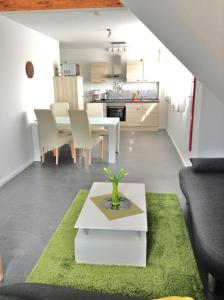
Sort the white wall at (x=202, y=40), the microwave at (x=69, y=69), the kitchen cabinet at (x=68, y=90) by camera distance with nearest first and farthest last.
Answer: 1. the white wall at (x=202, y=40)
2. the kitchen cabinet at (x=68, y=90)
3. the microwave at (x=69, y=69)

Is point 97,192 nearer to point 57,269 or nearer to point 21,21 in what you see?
point 57,269

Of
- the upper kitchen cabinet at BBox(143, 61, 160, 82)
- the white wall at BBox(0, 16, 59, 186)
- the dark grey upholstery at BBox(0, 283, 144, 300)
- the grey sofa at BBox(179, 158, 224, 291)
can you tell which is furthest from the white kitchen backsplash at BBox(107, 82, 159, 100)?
the dark grey upholstery at BBox(0, 283, 144, 300)

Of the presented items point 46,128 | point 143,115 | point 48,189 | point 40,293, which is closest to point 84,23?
point 46,128

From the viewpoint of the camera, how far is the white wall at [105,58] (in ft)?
25.6

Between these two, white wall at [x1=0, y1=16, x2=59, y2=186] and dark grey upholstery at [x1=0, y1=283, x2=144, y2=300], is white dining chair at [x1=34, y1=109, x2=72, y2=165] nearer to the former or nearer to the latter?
white wall at [x1=0, y1=16, x2=59, y2=186]

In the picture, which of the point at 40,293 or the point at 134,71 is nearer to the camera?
the point at 40,293

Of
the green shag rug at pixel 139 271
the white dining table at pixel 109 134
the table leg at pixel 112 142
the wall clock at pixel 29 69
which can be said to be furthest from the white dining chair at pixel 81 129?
the green shag rug at pixel 139 271

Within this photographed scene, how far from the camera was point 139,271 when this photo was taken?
6.61 feet

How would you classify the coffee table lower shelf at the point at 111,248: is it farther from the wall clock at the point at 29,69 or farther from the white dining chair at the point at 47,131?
the wall clock at the point at 29,69

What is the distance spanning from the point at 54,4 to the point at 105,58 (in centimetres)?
461

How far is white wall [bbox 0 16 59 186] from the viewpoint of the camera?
3922 mm

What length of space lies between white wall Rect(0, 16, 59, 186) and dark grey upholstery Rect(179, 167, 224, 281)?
264 centimetres

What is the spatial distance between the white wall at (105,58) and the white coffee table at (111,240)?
6345mm

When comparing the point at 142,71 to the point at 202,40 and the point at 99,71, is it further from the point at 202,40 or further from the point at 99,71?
the point at 202,40
